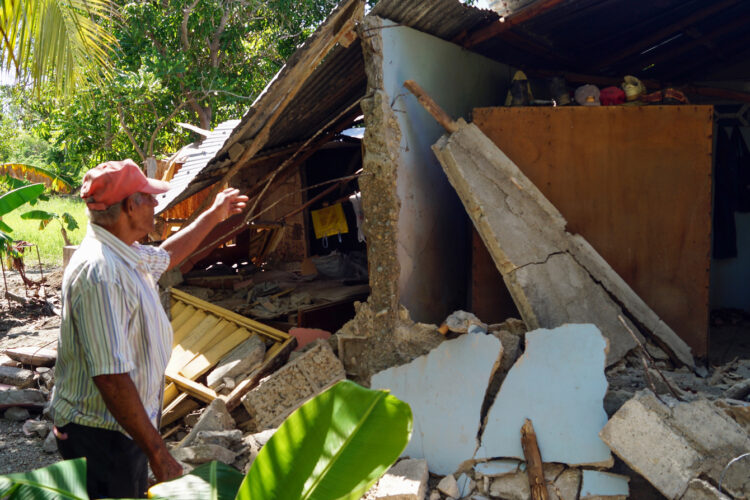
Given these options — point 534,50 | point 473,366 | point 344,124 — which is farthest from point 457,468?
point 534,50

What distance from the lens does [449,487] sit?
3.88m

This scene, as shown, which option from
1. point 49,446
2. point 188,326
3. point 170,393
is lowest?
point 49,446

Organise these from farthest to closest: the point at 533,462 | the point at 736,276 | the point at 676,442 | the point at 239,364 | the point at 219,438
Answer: the point at 736,276
the point at 239,364
the point at 219,438
the point at 533,462
the point at 676,442

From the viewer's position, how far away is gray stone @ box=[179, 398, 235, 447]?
178 inches

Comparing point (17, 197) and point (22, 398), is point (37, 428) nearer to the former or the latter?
point (22, 398)

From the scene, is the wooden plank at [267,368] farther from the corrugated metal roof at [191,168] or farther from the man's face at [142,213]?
the man's face at [142,213]

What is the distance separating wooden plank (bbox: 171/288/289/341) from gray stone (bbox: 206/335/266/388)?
6.5 inches

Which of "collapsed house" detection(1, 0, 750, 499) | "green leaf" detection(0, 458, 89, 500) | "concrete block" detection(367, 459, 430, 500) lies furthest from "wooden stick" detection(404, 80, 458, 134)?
"green leaf" detection(0, 458, 89, 500)

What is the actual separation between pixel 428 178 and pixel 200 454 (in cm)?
279

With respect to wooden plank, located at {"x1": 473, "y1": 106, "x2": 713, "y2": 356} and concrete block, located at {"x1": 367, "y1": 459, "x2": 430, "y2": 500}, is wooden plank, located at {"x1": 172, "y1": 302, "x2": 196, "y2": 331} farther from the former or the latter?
wooden plank, located at {"x1": 473, "y1": 106, "x2": 713, "y2": 356}

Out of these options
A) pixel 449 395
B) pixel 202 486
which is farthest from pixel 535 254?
pixel 202 486

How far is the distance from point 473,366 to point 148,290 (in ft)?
8.03

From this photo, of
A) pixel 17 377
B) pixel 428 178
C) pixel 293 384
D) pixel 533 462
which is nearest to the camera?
pixel 533 462

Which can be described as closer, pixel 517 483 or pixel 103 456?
pixel 103 456
